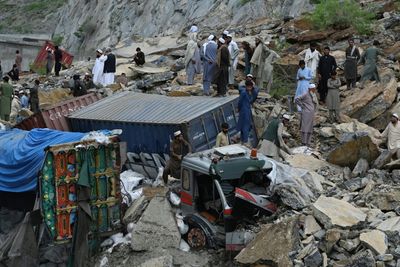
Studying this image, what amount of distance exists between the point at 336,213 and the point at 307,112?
4158 mm

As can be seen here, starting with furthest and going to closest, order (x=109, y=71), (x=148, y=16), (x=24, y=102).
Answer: (x=148, y=16) < (x=109, y=71) < (x=24, y=102)

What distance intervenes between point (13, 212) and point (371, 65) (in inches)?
333

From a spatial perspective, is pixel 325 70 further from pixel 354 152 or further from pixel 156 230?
pixel 156 230

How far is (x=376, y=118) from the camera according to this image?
14.3m

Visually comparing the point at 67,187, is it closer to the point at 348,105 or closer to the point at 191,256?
the point at 191,256

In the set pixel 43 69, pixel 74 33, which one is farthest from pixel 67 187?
pixel 74 33

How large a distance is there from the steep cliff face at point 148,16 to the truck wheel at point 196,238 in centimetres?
1723

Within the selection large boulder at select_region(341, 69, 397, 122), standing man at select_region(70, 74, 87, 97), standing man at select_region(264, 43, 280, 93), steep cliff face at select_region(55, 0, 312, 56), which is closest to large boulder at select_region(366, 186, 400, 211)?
large boulder at select_region(341, 69, 397, 122)

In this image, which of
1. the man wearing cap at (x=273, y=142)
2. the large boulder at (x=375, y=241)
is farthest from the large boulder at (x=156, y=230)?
the large boulder at (x=375, y=241)

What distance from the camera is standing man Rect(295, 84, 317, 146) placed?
42.7ft

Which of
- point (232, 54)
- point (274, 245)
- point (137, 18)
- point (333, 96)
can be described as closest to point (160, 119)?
point (333, 96)

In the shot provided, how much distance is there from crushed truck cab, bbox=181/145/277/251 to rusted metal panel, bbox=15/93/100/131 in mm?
4441

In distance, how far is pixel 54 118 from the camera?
1362 cm

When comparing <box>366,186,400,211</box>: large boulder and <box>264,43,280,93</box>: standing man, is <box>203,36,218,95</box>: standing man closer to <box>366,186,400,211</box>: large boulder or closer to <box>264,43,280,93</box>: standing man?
<box>264,43,280,93</box>: standing man
